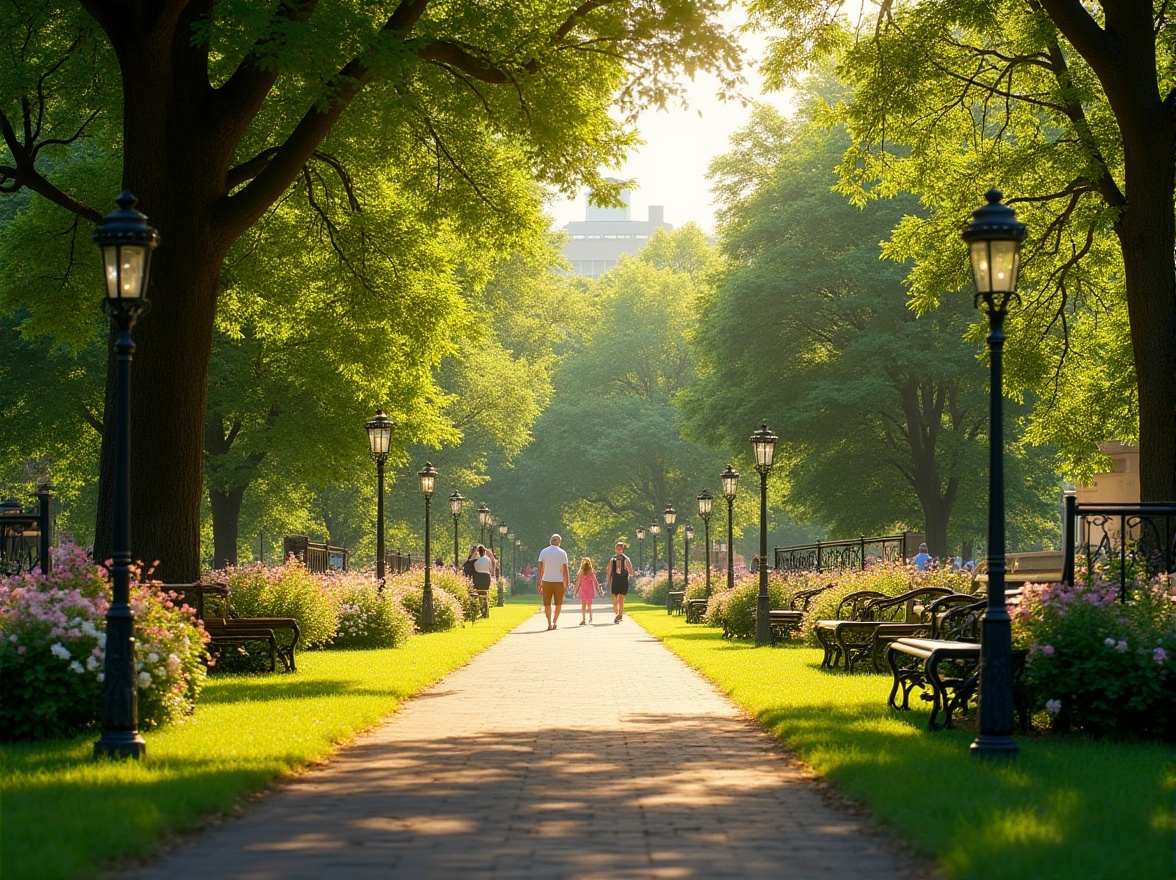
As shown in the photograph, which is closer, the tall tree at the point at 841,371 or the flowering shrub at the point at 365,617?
the flowering shrub at the point at 365,617

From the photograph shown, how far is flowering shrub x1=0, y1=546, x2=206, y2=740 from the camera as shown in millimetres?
10844

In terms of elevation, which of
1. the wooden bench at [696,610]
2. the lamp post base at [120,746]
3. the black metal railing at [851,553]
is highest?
the black metal railing at [851,553]

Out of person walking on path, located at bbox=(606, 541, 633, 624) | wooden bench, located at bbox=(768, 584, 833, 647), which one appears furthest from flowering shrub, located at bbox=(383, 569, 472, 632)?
wooden bench, located at bbox=(768, 584, 833, 647)

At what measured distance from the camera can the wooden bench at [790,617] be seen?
2436 centimetres

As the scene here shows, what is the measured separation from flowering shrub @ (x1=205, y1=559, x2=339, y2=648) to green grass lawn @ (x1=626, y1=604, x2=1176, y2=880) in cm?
905

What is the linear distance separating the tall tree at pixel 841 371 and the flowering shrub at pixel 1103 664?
30112 millimetres

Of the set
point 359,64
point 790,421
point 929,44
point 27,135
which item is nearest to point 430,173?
point 359,64

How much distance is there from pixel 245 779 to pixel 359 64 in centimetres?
1027

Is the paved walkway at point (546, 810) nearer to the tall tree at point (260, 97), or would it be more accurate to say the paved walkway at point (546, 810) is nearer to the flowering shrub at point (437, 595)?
the tall tree at point (260, 97)

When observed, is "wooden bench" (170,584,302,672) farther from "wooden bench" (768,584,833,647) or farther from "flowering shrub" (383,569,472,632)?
"wooden bench" (768,584,833,647)

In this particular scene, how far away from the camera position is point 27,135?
20.6 m

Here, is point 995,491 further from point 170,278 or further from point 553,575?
point 553,575

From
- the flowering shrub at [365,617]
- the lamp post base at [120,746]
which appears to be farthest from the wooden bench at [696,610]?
the lamp post base at [120,746]

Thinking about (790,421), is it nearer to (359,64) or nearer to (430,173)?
(430,173)
